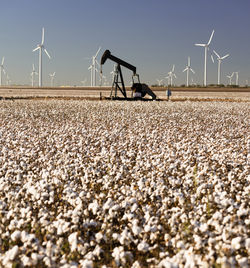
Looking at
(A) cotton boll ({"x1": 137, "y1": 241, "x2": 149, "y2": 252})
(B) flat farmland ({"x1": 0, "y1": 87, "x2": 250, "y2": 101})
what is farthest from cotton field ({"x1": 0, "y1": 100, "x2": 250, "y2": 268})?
(B) flat farmland ({"x1": 0, "y1": 87, "x2": 250, "y2": 101})

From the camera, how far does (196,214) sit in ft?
18.2

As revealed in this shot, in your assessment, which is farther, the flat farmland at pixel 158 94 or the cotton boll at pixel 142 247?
the flat farmland at pixel 158 94

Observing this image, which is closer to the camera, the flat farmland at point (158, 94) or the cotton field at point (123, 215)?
the cotton field at point (123, 215)

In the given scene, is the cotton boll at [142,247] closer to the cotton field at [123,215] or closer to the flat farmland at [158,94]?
the cotton field at [123,215]

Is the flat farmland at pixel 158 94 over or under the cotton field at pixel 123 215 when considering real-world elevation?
over

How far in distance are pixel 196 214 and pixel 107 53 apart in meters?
34.9

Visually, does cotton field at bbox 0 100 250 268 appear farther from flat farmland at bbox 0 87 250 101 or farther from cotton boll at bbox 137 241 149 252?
flat farmland at bbox 0 87 250 101

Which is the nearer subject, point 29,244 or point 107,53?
point 29,244

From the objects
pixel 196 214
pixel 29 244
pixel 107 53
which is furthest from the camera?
pixel 107 53

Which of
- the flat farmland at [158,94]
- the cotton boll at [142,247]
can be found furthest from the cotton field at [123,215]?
the flat farmland at [158,94]

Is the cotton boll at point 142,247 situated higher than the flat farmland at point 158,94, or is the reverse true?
the flat farmland at point 158,94

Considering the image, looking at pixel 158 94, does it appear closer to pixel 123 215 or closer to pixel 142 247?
pixel 123 215

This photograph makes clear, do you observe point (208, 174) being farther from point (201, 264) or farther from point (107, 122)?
point (107, 122)

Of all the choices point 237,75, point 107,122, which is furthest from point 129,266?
point 237,75
